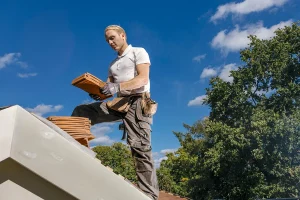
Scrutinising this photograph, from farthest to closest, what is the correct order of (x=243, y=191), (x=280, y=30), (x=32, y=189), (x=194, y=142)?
(x=194, y=142)
(x=280, y=30)
(x=243, y=191)
(x=32, y=189)

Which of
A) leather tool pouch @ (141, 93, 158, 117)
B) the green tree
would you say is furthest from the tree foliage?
leather tool pouch @ (141, 93, 158, 117)

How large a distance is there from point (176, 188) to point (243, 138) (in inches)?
704

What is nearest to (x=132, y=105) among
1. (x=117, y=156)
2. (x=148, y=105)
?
(x=148, y=105)

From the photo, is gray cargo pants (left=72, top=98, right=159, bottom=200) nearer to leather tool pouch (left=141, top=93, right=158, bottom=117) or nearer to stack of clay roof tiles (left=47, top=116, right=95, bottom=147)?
leather tool pouch (left=141, top=93, right=158, bottom=117)

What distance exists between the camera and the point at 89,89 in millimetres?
3287

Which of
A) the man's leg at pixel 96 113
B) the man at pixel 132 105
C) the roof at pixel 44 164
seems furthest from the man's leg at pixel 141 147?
the roof at pixel 44 164

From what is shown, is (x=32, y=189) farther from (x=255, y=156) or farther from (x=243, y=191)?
(x=243, y=191)

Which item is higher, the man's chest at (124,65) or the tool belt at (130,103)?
the man's chest at (124,65)

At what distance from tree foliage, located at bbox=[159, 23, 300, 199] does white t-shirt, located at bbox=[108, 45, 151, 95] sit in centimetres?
2365

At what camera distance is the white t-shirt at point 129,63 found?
3357mm

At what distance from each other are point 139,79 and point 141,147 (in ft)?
1.81

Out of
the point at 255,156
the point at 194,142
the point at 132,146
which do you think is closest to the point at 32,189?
the point at 132,146

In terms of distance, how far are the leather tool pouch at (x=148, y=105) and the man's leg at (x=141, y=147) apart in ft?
0.13

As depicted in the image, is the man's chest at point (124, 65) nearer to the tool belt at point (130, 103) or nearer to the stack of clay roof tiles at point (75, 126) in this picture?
the tool belt at point (130, 103)
